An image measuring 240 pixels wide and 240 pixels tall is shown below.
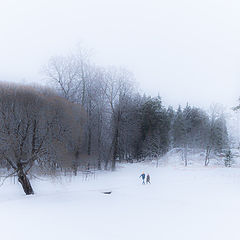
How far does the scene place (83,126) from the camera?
63.6ft

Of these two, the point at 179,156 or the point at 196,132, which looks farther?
the point at 196,132

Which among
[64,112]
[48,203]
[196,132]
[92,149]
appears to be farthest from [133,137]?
[48,203]

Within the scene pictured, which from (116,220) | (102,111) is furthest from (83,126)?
(116,220)

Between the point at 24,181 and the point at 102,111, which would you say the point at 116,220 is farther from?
the point at 102,111

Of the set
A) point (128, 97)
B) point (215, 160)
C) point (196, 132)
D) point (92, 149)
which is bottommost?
point (215, 160)

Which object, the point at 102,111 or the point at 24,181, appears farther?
the point at 102,111

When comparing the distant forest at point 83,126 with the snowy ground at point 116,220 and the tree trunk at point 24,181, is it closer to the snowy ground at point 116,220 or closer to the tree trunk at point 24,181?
the tree trunk at point 24,181

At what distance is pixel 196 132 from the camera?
40938 mm

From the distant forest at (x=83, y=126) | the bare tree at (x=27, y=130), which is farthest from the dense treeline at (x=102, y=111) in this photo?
the bare tree at (x=27, y=130)

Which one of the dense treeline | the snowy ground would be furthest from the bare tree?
the dense treeline

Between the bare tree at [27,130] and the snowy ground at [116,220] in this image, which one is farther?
the bare tree at [27,130]

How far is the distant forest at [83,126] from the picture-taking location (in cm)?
1144

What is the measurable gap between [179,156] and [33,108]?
31934mm

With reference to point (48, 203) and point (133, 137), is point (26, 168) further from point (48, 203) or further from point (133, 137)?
point (133, 137)
